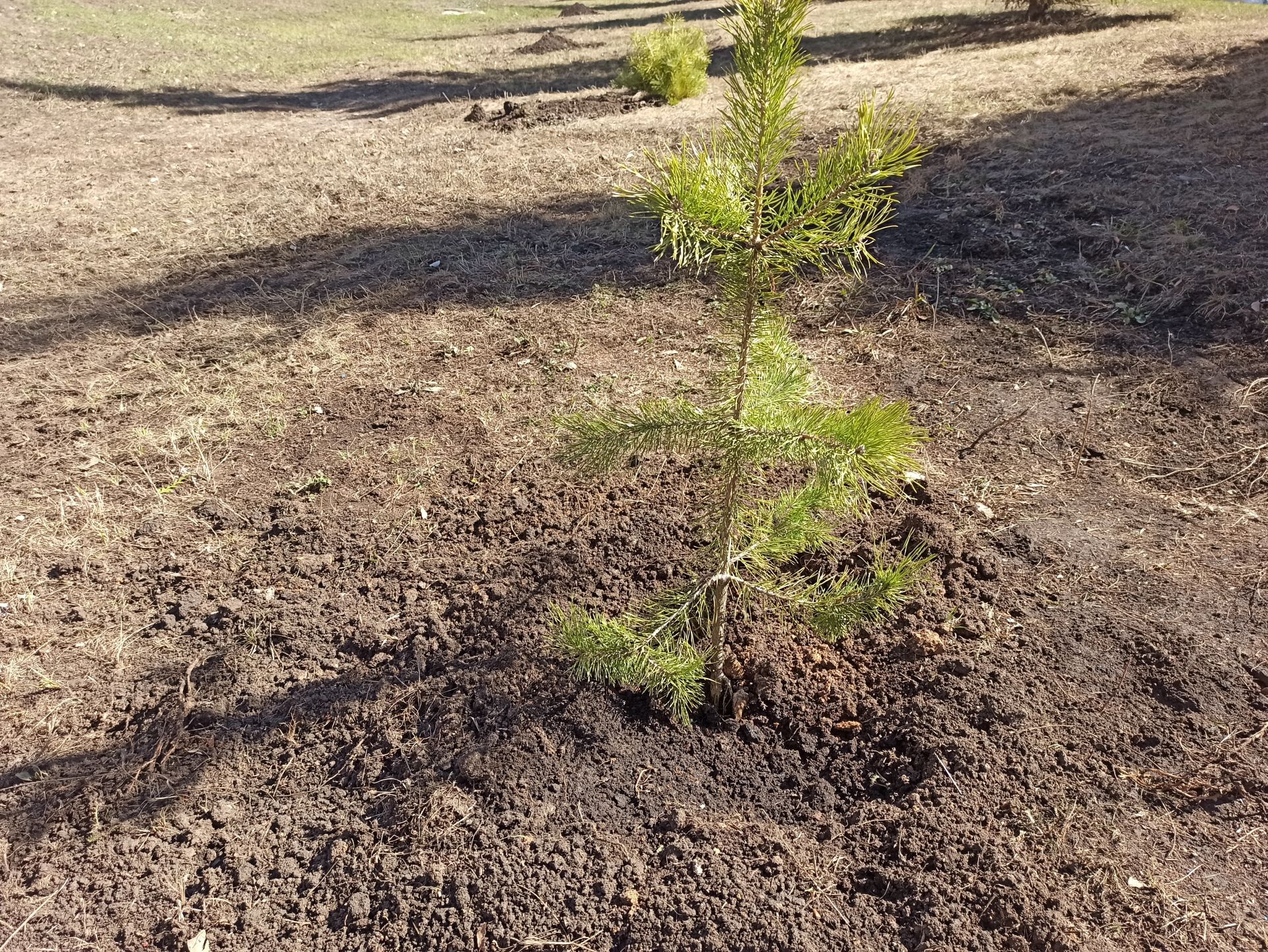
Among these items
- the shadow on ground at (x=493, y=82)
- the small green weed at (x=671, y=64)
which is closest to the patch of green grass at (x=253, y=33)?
the shadow on ground at (x=493, y=82)

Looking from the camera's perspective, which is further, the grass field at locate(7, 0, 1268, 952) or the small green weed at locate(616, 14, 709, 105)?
the small green weed at locate(616, 14, 709, 105)

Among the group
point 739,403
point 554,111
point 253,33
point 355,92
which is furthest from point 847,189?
point 253,33

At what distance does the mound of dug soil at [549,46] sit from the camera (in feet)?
49.2

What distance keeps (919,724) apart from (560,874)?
3.44 feet

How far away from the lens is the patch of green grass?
1329cm

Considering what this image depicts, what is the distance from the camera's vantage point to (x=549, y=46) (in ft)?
49.9

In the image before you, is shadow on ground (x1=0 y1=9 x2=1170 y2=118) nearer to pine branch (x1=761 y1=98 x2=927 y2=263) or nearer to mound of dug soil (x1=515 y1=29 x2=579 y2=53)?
mound of dug soil (x1=515 y1=29 x2=579 y2=53)

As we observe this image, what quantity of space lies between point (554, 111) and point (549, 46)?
8194 mm

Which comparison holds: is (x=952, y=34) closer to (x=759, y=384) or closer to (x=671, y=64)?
(x=671, y=64)

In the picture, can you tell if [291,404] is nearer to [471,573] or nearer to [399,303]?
[399,303]

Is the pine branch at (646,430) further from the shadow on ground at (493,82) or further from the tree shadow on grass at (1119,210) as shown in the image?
the shadow on ground at (493,82)

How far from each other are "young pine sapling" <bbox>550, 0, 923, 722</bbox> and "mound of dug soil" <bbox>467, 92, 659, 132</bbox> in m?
7.36

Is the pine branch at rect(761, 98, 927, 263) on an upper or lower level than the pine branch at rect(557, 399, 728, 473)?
upper

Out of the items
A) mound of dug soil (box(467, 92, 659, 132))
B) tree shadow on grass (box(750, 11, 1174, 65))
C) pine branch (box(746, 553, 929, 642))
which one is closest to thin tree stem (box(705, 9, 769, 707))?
pine branch (box(746, 553, 929, 642))
